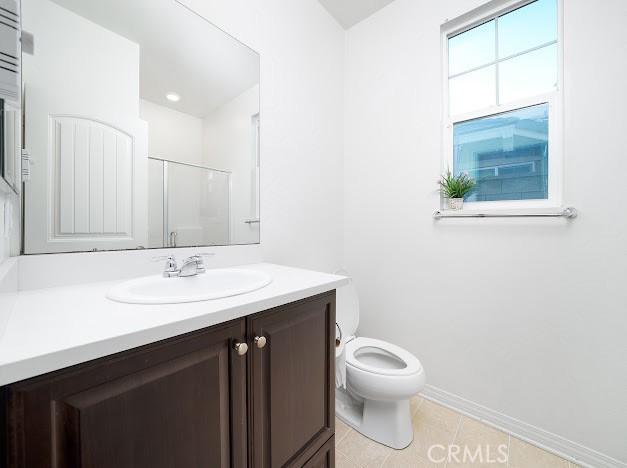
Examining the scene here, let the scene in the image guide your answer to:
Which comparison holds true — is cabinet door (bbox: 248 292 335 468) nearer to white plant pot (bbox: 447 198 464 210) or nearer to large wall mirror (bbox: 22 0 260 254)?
large wall mirror (bbox: 22 0 260 254)

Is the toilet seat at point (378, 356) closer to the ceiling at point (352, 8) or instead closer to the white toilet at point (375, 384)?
the white toilet at point (375, 384)

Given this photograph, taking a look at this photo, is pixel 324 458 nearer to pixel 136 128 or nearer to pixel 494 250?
pixel 494 250

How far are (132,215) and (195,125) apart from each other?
1.58 feet

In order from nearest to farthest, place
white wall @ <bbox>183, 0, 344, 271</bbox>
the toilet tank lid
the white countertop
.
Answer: the white countertop, white wall @ <bbox>183, 0, 344, 271</bbox>, the toilet tank lid

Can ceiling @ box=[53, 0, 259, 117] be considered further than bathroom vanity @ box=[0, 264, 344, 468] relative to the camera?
Yes

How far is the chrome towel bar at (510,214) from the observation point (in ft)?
3.98

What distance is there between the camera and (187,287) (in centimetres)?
99

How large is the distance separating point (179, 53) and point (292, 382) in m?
1.38

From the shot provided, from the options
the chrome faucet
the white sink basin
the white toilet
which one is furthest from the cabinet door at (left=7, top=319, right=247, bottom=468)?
the white toilet

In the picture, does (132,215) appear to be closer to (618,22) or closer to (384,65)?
(384,65)

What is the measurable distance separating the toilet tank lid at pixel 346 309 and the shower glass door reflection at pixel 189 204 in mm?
766

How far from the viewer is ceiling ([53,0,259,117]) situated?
0.98 m

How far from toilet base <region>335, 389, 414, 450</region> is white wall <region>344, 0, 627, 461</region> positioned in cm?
44

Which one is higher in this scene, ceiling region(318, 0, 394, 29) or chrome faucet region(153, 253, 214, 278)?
ceiling region(318, 0, 394, 29)
